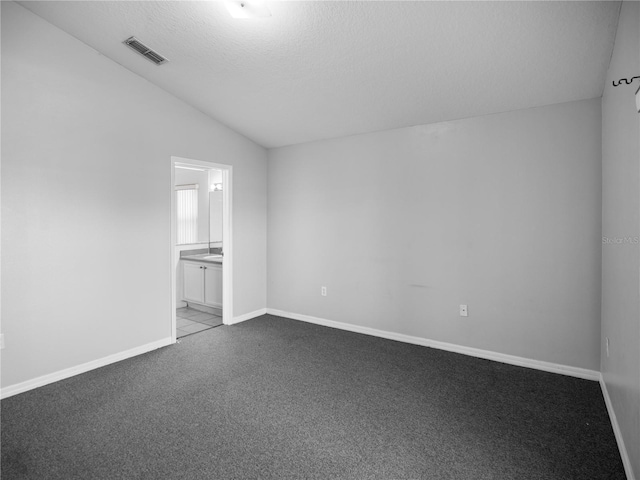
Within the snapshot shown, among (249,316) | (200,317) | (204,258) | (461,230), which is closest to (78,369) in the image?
(200,317)

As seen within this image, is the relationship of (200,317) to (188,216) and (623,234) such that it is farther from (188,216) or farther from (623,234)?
(623,234)

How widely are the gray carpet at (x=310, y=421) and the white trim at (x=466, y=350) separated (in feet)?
0.32

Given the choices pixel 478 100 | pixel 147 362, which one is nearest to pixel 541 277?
pixel 478 100

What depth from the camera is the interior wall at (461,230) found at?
2945 millimetres

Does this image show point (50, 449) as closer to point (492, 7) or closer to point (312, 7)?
point (312, 7)

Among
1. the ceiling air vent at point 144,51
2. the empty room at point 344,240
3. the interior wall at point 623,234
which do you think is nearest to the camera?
the interior wall at point 623,234

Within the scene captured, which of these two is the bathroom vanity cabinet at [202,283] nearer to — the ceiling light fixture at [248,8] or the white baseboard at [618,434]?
the ceiling light fixture at [248,8]

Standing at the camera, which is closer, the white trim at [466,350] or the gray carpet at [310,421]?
the gray carpet at [310,421]

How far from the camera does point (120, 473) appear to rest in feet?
5.97

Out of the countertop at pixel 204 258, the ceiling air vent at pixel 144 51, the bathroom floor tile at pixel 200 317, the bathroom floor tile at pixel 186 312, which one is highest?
the ceiling air vent at pixel 144 51

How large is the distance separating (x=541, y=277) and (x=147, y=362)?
3.71m

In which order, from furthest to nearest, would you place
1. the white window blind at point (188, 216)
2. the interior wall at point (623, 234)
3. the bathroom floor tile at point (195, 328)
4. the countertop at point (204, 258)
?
1. the white window blind at point (188, 216)
2. the countertop at point (204, 258)
3. the bathroom floor tile at point (195, 328)
4. the interior wall at point (623, 234)

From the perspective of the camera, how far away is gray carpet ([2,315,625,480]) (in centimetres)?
187

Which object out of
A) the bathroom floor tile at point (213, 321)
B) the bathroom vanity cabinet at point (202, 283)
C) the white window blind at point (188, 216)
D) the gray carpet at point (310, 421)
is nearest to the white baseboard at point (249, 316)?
the bathroom floor tile at point (213, 321)
